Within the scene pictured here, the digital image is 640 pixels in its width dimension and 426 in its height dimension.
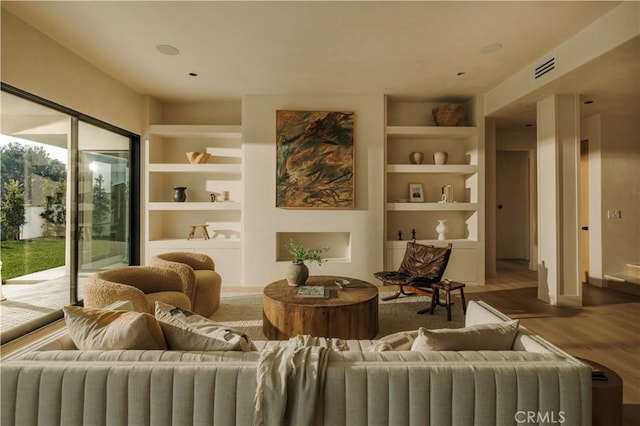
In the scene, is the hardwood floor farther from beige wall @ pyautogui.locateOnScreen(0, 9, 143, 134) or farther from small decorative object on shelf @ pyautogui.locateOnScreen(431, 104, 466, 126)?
beige wall @ pyautogui.locateOnScreen(0, 9, 143, 134)

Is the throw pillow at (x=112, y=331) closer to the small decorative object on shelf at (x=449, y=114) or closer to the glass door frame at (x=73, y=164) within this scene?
the glass door frame at (x=73, y=164)

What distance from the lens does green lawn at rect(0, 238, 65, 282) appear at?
9.27 ft

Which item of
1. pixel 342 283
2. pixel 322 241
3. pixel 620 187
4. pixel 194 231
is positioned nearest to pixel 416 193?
pixel 322 241

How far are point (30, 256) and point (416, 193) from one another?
4.95m

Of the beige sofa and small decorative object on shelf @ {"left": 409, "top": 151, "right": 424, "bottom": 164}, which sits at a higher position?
small decorative object on shelf @ {"left": 409, "top": 151, "right": 424, "bottom": 164}

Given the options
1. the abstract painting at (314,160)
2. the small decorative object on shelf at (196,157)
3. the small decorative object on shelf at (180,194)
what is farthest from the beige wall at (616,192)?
the small decorative object on shelf at (180,194)

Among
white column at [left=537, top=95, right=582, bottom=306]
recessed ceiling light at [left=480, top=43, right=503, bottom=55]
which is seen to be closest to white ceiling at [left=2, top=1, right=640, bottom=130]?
recessed ceiling light at [left=480, top=43, right=503, bottom=55]

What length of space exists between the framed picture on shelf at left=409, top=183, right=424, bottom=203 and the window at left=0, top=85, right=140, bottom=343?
175 inches

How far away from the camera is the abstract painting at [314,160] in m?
4.73

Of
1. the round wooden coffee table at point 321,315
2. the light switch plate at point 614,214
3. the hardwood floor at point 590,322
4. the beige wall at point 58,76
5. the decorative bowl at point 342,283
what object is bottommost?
the hardwood floor at point 590,322

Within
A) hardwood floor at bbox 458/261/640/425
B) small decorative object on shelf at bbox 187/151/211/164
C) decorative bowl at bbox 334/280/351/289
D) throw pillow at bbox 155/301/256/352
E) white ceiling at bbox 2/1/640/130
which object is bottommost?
hardwood floor at bbox 458/261/640/425

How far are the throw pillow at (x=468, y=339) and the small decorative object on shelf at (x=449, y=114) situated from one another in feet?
13.6

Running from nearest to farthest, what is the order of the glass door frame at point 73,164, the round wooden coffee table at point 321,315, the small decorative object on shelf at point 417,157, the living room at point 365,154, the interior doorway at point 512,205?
1. the round wooden coffee table at point 321,315
2. the glass door frame at point 73,164
3. the living room at point 365,154
4. the small decorative object on shelf at point 417,157
5. the interior doorway at point 512,205

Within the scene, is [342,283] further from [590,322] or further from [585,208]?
[585,208]
